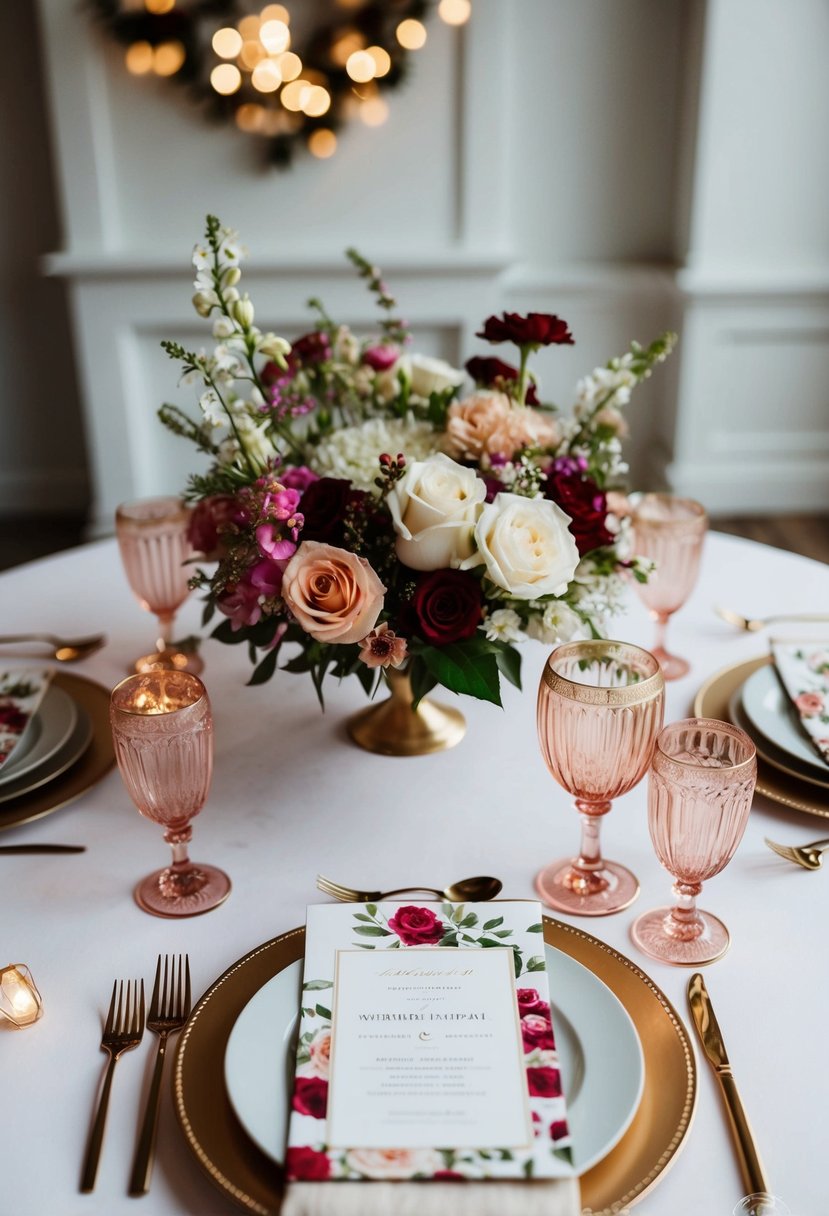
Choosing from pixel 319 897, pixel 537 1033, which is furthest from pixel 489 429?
pixel 537 1033

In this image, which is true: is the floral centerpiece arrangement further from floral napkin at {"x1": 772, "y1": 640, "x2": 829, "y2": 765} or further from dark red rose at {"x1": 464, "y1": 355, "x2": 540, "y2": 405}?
floral napkin at {"x1": 772, "y1": 640, "x2": 829, "y2": 765}

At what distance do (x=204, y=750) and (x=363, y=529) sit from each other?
0.76ft

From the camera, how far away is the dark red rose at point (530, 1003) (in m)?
0.69

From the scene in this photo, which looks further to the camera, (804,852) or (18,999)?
(804,852)

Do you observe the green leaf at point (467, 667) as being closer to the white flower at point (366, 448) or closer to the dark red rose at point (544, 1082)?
the white flower at point (366, 448)

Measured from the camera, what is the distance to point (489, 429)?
1.02 metres

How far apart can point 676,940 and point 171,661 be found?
0.62 m

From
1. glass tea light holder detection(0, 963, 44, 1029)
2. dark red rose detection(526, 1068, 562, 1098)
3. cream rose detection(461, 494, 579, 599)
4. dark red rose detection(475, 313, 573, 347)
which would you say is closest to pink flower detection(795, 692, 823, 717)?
cream rose detection(461, 494, 579, 599)

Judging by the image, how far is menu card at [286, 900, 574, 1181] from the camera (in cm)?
59

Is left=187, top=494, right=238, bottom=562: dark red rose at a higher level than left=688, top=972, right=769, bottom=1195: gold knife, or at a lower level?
higher

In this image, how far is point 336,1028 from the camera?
68 centimetres

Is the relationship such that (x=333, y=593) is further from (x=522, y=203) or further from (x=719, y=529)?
(x=719, y=529)

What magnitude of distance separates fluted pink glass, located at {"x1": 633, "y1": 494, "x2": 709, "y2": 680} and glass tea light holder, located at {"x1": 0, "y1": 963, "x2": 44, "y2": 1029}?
72cm

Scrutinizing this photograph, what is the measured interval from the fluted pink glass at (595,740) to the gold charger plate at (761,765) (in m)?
0.15
